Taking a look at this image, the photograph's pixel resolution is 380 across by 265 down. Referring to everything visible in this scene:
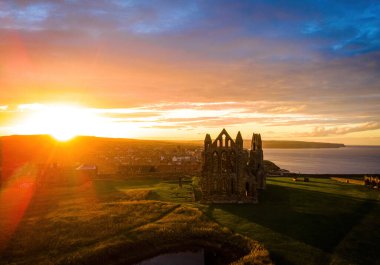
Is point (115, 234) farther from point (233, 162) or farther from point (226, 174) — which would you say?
point (233, 162)

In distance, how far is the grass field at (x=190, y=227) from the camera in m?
26.4

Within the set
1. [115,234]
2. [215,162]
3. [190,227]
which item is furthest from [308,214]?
[115,234]

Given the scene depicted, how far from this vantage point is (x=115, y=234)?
30828 mm

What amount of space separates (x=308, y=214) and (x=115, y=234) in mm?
21139

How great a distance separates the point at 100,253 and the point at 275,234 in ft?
51.9

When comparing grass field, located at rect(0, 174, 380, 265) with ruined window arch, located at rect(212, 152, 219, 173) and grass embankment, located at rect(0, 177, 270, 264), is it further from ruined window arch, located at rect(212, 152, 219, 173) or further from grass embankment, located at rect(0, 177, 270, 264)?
ruined window arch, located at rect(212, 152, 219, 173)

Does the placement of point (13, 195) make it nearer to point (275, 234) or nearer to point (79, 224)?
point (79, 224)

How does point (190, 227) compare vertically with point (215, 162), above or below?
below

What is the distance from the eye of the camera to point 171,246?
29.2m

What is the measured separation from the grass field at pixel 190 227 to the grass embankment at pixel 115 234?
0.08 m

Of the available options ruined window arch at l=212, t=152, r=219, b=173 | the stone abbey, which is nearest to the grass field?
the stone abbey

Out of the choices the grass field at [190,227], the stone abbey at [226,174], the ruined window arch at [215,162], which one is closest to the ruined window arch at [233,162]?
the stone abbey at [226,174]

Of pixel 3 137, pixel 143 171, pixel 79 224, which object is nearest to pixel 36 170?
pixel 143 171

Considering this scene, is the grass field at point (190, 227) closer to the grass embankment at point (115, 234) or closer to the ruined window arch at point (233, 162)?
A: the grass embankment at point (115, 234)
